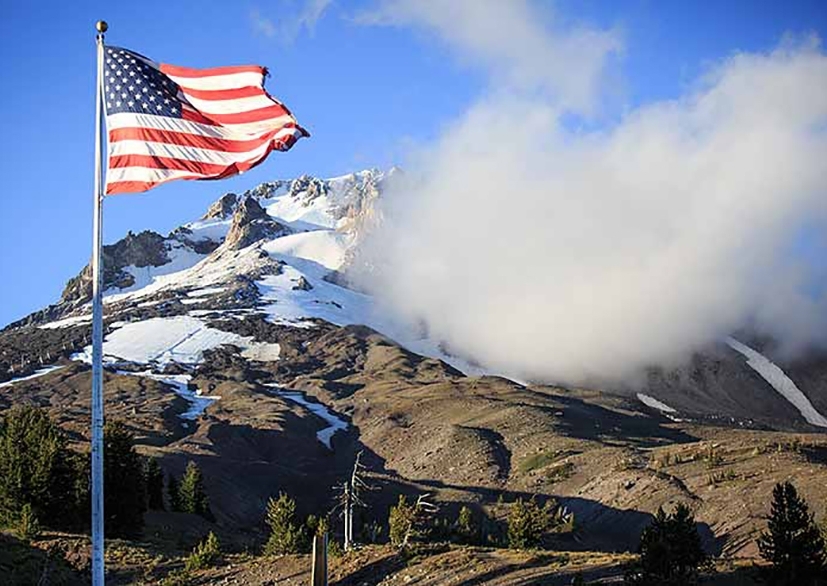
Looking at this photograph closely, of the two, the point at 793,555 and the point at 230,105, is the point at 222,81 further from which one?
the point at 793,555

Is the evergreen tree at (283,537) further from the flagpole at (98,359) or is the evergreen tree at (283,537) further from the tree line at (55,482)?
the flagpole at (98,359)

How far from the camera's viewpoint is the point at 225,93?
55.7ft

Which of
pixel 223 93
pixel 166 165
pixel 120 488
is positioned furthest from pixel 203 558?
pixel 223 93

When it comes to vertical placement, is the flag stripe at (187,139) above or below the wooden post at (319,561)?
above

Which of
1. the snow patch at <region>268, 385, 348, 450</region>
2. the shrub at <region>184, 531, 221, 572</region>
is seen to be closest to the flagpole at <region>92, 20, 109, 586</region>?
the shrub at <region>184, 531, 221, 572</region>

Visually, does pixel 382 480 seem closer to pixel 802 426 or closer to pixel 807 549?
pixel 807 549

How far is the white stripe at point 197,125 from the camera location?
1619cm

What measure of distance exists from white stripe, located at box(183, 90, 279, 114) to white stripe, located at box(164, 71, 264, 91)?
21 centimetres

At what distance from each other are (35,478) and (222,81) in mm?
31773

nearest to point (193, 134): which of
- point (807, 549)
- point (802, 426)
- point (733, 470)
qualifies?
point (807, 549)

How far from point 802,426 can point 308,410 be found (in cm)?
10050

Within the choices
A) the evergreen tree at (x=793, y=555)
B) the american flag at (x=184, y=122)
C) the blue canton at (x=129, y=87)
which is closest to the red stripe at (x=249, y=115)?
the american flag at (x=184, y=122)

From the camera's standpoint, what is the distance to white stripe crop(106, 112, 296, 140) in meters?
16.2

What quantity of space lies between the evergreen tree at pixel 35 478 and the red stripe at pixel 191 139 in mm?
30167
